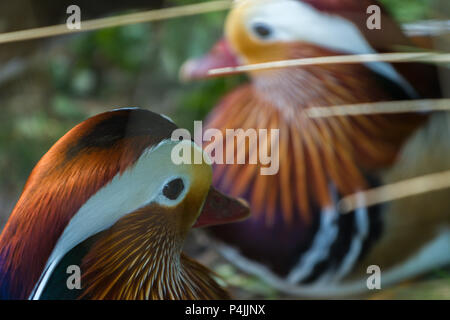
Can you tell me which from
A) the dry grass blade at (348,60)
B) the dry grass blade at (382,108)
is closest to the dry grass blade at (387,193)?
the dry grass blade at (382,108)

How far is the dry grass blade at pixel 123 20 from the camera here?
3.69ft

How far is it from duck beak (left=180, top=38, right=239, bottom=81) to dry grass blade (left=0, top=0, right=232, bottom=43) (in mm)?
80

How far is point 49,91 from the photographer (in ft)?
3.98

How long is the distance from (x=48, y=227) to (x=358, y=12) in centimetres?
82

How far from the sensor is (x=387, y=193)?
1.17m

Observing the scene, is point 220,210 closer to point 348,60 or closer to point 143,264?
point 143,264

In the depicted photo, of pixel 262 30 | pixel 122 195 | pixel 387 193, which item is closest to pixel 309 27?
pixel 262 30

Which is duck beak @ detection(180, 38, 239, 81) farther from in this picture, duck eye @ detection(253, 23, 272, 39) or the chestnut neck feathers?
the chestnut neck feathers

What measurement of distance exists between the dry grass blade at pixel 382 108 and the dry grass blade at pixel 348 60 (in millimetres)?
94

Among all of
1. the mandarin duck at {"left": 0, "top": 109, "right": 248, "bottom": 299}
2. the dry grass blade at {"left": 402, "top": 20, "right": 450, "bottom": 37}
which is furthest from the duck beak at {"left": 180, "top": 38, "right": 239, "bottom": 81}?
the dry grass blade at {"left": 402, "top": 20, "right": 450, "bottom": 37}

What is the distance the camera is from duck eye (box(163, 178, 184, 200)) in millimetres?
1135

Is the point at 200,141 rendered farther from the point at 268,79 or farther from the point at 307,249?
the point at 307,249

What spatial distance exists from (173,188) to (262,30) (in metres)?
0.39

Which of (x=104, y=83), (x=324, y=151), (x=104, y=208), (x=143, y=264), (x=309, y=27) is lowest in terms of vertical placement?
(x=143, y=264)
